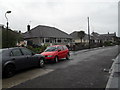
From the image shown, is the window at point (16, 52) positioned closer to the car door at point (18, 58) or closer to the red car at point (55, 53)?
the car door at point (18, 58)

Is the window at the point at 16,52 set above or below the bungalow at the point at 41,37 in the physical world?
below

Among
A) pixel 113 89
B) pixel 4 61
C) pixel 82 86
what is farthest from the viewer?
pixel 4 61

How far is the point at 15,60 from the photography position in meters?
7.48

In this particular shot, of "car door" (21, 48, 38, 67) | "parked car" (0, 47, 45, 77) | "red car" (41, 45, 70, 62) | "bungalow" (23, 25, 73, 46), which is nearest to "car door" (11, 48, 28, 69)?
"parked car" (0, 47, 45, 77)

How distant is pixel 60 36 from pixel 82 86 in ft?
116

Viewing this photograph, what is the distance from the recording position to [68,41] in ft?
149

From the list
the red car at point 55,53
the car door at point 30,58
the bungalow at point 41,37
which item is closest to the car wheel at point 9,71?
the car door at point 30,58

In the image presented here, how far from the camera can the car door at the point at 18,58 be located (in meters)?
7.53

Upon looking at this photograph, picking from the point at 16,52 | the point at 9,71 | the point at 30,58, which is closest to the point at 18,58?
the point at 16,52

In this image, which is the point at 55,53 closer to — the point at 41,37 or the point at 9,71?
the point at 9,71

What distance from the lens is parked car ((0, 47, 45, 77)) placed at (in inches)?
275

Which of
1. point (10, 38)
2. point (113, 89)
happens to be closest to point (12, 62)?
point (113, 89)

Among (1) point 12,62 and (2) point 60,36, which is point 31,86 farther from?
(2) point 60,36

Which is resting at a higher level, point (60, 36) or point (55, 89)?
point (60, 36)
